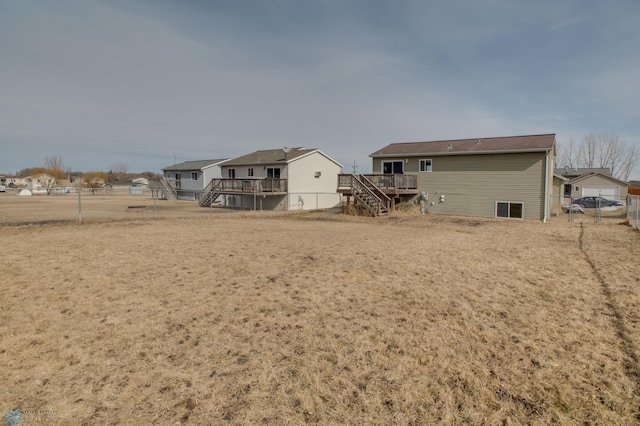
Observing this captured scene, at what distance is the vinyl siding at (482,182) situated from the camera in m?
20.6

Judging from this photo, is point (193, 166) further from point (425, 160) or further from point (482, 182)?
point (482, 182)

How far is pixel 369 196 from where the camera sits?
2309cm

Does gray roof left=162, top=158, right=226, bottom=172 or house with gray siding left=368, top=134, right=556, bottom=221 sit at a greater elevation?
gray roof left=162, top=158, right=226, bottom=172

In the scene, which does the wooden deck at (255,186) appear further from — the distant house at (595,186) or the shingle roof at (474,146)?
the distant house at (595,186)

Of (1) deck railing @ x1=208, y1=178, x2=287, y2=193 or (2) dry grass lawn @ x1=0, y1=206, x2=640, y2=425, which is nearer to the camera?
(2) dry grass lawn @ x1=0, y1=206, x2=640, y2=425

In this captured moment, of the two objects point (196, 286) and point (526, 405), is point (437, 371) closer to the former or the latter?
point (526, 405)

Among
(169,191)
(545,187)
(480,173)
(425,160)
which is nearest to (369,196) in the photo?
(425,160)

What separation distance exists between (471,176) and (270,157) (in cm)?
1764

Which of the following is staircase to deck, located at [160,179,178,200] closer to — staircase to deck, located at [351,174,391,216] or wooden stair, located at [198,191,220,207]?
wooden stair, located at [198,191,220,207]

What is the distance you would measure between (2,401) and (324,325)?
3515 mm

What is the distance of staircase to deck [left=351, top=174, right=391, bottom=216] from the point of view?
74.1 ft

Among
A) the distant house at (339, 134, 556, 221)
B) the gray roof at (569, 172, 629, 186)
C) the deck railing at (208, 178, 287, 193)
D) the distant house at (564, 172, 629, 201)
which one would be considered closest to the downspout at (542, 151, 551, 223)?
the distant house at (339, 134, 556, 221)

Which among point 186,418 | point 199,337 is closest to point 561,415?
point 186,418

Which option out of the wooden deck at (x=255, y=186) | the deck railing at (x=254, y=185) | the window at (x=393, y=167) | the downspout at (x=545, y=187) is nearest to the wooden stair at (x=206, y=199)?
the deck railing at (x=254, y=185)
